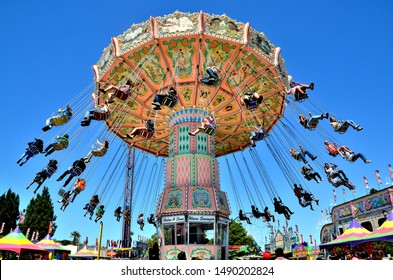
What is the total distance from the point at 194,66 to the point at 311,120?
5.73 meters

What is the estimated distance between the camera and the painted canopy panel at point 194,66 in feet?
43.0

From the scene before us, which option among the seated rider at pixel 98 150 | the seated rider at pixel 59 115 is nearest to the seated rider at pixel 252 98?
the seated rider at pixel 98 150

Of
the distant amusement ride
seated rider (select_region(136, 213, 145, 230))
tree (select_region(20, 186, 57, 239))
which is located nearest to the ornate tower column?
the distant amusement ride

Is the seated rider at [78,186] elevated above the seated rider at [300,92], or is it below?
below

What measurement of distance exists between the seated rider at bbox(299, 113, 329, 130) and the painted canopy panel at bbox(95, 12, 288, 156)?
2.44 m

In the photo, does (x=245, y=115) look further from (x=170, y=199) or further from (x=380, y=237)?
(x=380, y=237)

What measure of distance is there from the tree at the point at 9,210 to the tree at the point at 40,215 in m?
1.22

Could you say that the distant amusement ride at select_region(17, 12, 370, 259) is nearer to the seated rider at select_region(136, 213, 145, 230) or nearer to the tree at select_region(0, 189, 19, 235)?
the seated rider at select_region(136, 213, 145, 230)

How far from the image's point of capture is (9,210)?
3522cm

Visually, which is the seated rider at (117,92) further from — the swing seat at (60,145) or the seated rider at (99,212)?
the seated rider at (99,212)

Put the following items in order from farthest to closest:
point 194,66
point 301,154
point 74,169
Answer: point 301,154 < point 194,66 < point 74,169

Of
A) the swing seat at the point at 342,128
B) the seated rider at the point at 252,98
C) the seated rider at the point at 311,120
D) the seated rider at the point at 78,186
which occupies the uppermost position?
the seated rider at the point at 252,98

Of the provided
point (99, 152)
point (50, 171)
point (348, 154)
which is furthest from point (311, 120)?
point (50, 171)

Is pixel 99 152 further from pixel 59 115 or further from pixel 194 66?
pixel 194 66
